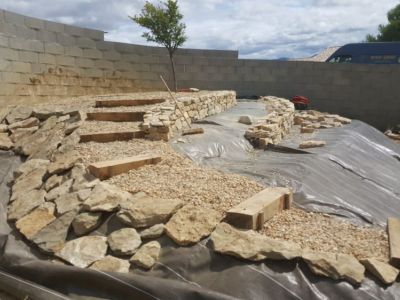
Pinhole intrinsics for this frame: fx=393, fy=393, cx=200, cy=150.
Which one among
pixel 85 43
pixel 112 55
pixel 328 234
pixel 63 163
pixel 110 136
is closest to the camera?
pixel 328 234

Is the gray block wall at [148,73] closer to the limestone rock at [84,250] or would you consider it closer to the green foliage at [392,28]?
the limestone rock at [84,250]

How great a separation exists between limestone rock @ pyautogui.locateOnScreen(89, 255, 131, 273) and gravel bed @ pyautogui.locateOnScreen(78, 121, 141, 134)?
3121mm

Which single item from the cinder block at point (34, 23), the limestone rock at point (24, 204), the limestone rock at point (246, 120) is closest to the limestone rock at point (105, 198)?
the limestone rock at point (24, 204)

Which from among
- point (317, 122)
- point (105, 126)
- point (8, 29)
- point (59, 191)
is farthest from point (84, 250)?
point (317, 122)

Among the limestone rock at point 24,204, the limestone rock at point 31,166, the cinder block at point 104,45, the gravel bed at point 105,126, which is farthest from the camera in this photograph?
the cinder block at point 104,45

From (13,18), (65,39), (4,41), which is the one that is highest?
(13,18)

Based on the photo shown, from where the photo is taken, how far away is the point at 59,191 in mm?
4242

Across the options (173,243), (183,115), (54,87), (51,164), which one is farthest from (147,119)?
(54,87)

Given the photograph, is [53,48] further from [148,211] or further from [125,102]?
[148,211]

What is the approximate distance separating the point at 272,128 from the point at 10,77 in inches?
211

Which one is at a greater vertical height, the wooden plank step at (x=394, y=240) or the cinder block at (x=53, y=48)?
the cinder block at (x=53, y=48)

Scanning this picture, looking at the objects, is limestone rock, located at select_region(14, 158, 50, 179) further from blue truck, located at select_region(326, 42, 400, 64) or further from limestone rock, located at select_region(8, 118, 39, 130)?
blue truck, located at select_region(326, 42, 400, 64)

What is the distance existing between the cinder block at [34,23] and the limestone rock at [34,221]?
5789 mm

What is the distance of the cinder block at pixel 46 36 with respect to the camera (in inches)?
339
